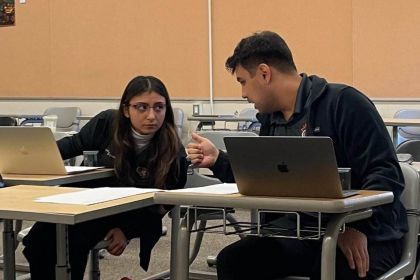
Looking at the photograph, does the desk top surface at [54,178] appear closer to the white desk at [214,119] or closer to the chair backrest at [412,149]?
the chair backrest at [412,149]

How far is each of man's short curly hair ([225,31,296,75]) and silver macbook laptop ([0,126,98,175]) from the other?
2.83 ft

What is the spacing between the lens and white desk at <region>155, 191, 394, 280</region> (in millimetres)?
1571

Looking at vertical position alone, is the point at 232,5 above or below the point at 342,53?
above

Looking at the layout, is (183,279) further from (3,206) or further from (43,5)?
(43,5)

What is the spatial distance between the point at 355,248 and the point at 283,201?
1.12ft

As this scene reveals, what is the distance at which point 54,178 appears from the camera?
8.32 feet

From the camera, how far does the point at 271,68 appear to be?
2119 millimetres

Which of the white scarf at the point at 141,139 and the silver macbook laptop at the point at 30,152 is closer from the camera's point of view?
the silver macbook laptop at the point at 30,152

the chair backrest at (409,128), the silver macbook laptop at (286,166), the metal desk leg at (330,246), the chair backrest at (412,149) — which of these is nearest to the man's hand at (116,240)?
the silver macbook laptop at (286,166)

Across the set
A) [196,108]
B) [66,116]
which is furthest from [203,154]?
[66,116]

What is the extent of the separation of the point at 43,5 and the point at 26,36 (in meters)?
0.44

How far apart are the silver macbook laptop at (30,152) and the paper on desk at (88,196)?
21.0 inches

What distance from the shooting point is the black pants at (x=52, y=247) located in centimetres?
251

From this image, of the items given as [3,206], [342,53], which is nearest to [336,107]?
[3,206]
